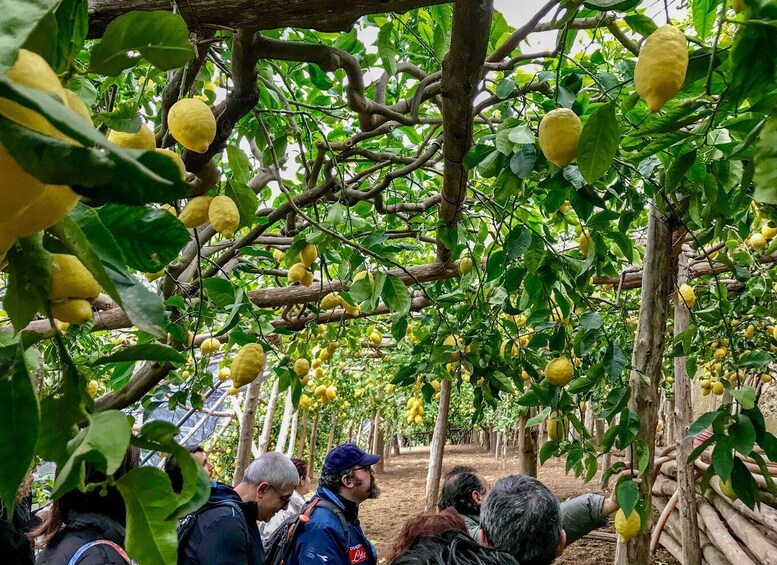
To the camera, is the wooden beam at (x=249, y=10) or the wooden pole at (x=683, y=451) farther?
the wooden pole at (x=683, y=451)

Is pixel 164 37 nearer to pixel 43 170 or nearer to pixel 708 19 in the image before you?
pixel 43 170

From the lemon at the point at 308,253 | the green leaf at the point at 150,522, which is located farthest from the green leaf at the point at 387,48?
the green leaf at the point at 150,522

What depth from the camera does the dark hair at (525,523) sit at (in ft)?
6.36

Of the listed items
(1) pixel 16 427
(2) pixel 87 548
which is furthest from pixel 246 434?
(1) pixel 16 427

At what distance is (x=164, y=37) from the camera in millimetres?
511

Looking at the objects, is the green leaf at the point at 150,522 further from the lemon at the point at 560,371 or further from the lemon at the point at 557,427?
the lemon at the point at 557,427

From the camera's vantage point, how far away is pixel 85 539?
189 centimetres

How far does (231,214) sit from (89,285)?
55cm

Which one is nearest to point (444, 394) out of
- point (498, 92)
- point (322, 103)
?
point (322, 103)

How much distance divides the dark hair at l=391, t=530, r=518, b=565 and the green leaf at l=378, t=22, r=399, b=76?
154 centimetres

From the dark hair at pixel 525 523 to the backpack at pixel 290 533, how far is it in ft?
3.69

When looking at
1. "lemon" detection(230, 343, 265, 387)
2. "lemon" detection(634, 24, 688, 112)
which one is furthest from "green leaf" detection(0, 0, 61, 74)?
"lemon" detection(230, 343, 265, 387)

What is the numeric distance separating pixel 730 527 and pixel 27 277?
551 centimetres

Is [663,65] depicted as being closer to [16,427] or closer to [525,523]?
[16,427]
